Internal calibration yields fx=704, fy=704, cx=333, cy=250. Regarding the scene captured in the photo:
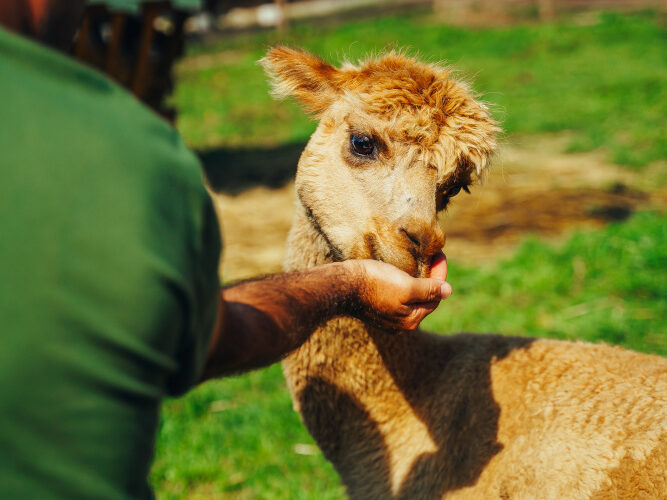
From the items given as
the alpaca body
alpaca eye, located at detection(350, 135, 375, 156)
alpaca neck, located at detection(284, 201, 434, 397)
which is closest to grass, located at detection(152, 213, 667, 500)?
the alpaca body

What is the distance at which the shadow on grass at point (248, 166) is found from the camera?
998cm

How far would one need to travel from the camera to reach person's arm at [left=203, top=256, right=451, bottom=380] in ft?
4.85

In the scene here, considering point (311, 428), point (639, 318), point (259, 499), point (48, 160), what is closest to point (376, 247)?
point (311, 428)

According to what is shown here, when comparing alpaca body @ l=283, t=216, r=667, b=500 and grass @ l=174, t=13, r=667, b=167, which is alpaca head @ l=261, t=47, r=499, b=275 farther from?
grass @ l=174, t=13, r=667, b=167

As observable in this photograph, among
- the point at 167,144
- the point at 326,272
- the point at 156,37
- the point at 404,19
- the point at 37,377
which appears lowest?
the point at 404,19

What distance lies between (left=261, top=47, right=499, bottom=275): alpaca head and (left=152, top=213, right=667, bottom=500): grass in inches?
68.3

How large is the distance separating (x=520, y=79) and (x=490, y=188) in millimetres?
6618

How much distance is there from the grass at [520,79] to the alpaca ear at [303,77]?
17.1 feet

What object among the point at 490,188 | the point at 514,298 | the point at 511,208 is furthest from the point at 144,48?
the point at 514,298

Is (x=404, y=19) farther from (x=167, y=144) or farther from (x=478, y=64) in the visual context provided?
(x=167, y=144)

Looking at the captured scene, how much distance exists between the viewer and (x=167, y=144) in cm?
122

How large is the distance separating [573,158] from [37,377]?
9.74m

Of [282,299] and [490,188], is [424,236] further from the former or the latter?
[490,188]

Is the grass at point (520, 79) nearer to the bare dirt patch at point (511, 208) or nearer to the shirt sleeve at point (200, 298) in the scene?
the bare dirt patch at point (511, 208)
